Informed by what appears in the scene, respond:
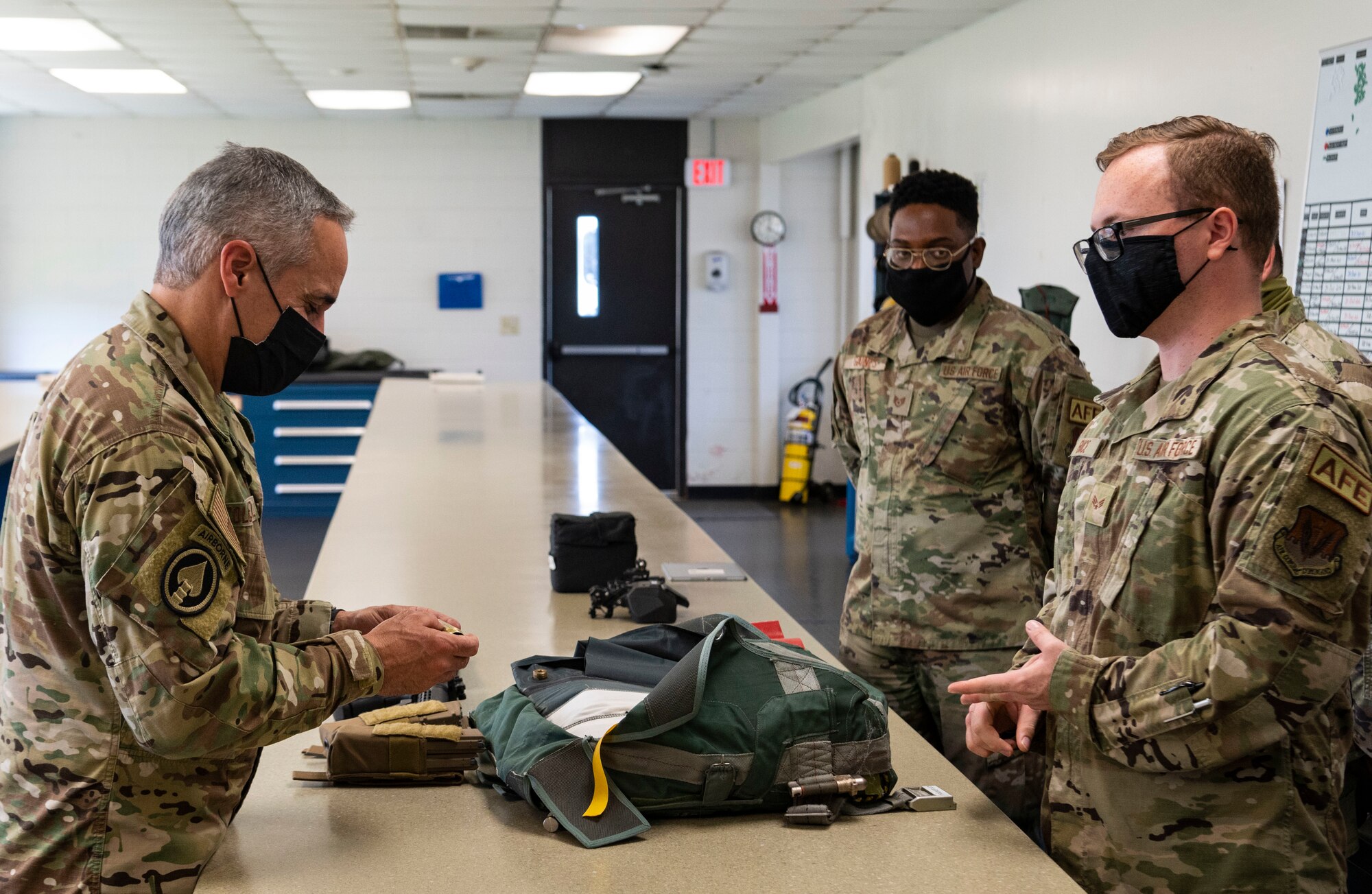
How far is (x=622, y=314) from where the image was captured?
30.8 ft

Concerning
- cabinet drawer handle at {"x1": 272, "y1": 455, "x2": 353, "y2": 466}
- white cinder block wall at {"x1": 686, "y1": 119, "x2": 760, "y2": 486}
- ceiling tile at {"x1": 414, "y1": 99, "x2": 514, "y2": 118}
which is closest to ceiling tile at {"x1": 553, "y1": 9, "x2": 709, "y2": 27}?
ceiling tile at {"x1": 414, "y1": 99, "x2": 514, "y2": 118}

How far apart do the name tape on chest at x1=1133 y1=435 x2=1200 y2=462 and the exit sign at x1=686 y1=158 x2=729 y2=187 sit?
25.8 feet

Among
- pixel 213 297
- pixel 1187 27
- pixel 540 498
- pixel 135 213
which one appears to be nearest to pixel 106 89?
pixel 135 213

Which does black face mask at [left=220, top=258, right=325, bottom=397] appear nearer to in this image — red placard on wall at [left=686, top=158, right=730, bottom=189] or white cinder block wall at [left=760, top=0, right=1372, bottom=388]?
white cinder block wall at [left=760, top=0, right=1372, bottom=388]

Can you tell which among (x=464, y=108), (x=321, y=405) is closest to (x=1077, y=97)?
(x=464, y=108)

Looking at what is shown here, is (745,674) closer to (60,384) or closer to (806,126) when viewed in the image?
(60,384)

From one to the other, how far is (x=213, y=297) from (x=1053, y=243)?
3.90m

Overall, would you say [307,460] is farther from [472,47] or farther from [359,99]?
[472,47]

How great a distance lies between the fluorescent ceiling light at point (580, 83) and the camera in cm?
711

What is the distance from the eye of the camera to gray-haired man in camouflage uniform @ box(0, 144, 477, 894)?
3.86 ft

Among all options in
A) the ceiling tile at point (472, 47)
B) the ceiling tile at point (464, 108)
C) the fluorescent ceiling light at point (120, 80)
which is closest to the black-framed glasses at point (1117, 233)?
the ceiling tile at point (472, 47)

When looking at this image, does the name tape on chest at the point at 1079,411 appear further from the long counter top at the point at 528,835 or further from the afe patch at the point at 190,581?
the afe patch at the point at 190,581

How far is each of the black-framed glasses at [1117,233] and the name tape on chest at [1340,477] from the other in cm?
35

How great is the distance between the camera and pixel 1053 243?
4633 millimetres
